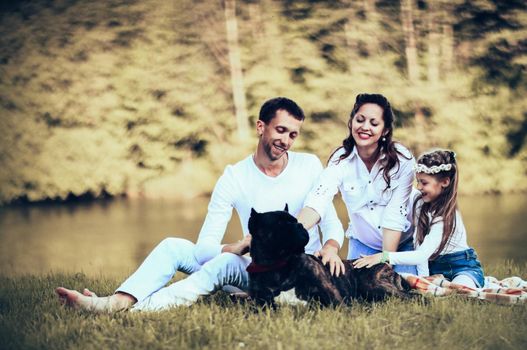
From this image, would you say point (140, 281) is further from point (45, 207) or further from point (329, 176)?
point (45, 207)

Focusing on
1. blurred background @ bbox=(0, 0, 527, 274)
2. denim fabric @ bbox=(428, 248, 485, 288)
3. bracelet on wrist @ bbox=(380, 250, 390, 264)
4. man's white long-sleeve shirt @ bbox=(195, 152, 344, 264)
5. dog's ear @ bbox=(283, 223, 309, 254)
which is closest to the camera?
dog's ear @ bbox=(283, 223, 309, 254)

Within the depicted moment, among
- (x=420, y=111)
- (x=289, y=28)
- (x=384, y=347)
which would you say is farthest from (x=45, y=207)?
(x=384, y=347)

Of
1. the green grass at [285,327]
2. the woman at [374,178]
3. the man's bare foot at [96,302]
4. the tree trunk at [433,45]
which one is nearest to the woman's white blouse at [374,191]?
the woman at [374,178]

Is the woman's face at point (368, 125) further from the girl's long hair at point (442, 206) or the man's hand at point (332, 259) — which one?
the man's hand at point (332, 259)

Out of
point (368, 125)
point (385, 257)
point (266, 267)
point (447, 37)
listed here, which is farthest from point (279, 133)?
point (447, 37)

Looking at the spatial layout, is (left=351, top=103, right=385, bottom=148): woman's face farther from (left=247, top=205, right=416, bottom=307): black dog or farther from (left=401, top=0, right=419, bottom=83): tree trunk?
(left=401, top=0, right=419, bottom=83): tree trunk

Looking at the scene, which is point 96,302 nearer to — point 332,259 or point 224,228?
point 224,228

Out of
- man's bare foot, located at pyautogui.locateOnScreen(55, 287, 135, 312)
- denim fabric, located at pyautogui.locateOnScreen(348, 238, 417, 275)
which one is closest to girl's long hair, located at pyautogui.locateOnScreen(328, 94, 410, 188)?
denim fabric, located at pyautogui.locateOnScreen(348, 238, 417, 275)

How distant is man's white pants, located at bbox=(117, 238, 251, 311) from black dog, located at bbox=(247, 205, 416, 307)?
21 centimetres

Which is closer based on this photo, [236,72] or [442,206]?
[442,206]

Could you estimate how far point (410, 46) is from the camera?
11.7m

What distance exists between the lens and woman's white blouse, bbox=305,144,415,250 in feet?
12.1

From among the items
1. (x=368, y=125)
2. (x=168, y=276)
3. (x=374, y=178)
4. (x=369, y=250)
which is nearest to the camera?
(x=168, y=276)

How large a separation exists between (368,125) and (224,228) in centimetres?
108
